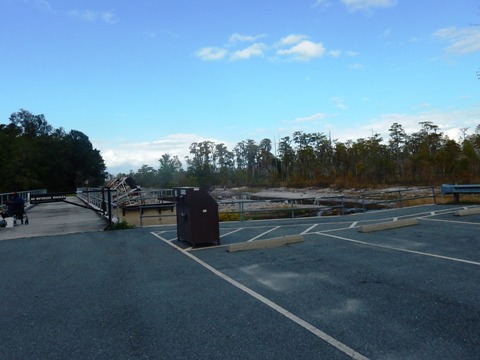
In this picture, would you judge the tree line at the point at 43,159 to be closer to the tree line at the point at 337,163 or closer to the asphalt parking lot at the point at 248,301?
the tree line at the point at 337,163

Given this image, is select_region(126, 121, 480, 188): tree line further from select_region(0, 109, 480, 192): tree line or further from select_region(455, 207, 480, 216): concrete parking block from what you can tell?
select_region(455, 207, 480, 216): concrete parking block

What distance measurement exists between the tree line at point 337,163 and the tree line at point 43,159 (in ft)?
47.1

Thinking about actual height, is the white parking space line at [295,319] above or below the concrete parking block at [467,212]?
below

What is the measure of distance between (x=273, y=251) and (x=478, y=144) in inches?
2405

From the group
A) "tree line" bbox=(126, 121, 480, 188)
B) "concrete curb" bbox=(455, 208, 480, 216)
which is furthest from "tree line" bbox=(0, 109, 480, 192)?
"concrete curb" bbox=(455, 208, 480, 216)

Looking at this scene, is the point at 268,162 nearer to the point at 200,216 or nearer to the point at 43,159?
the point at 43,159

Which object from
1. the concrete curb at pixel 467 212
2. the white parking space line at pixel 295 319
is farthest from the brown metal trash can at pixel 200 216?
the concrete curb at pixel 467 212

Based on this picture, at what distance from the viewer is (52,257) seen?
9.36 metres

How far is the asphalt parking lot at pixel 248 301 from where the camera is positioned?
408cm

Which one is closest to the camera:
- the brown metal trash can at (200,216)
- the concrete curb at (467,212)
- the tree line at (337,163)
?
the brown metal trash can at (200,216)

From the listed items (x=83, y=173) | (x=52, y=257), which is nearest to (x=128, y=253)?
(x=52, y=257)

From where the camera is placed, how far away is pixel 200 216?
10039 mm

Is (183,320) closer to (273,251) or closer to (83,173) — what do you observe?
(273,251)

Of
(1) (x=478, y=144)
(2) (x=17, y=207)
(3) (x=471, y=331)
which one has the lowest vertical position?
(3) (x=471, y=331)
